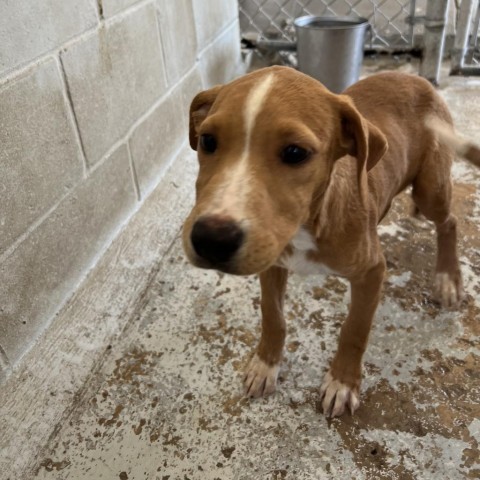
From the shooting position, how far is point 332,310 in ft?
7.88

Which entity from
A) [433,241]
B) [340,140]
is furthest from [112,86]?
[433,241]

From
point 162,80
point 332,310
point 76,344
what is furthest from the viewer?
point 162,80

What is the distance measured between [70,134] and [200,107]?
2.59 ft

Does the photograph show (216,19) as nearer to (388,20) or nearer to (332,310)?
(388,20)

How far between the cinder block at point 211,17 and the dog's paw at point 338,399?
288cm

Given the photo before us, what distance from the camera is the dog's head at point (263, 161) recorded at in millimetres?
1305

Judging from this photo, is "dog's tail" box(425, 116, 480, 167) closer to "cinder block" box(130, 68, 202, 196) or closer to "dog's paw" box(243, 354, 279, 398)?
"dog's paw" box(243, 354, 279, 398)

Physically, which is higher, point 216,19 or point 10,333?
point 216,19

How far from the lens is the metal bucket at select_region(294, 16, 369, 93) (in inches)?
171

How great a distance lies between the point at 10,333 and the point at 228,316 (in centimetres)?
94

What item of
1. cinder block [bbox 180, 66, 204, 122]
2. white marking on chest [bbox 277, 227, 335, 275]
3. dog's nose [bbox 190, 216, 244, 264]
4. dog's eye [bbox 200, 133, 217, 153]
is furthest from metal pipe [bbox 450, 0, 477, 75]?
dog's nose [bbox 190, 216, 244, 264]

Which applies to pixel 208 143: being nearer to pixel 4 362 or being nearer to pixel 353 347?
pixel 353 347

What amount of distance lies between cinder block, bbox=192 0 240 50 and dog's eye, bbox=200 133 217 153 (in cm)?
264

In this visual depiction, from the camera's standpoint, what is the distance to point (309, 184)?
149 centimetres
